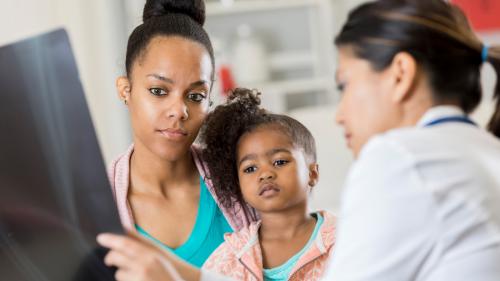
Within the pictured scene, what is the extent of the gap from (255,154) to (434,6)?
54 cm

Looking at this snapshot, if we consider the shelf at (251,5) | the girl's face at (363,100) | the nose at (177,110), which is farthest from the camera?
the shelf at (251,5)

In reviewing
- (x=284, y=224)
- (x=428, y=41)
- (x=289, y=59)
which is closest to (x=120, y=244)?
(x=428, y=41)

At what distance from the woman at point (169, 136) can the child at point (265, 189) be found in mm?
39

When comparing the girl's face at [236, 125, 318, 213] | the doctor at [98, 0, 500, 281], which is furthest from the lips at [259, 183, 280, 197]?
the doctor at [98, 0, 500, 281]

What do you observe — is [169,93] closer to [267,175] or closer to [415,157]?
[267,175]

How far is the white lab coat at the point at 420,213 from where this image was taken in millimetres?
687

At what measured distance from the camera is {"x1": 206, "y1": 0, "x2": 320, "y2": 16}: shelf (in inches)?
125

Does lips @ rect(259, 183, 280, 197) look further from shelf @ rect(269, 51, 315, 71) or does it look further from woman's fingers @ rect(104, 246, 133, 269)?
shelf @ rect(269, 51, 315, 71)

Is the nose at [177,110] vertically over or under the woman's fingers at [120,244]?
over

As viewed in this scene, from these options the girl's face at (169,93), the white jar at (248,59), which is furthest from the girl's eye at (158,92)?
the white jar at (248,59)

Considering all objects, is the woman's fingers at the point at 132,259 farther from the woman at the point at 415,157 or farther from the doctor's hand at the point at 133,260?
the woman at the point at 415,157

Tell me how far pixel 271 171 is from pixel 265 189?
0.14ft

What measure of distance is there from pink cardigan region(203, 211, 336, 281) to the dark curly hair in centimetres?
10

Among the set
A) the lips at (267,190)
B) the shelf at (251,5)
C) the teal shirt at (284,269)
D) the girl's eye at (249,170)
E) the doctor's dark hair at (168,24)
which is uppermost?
the shelf at (251,5)
